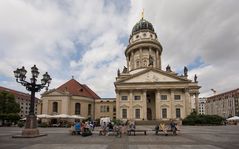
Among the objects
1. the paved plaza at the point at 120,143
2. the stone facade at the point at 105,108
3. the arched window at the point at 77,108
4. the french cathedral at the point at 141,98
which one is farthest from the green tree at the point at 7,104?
the paved plaza at the point at 120,143

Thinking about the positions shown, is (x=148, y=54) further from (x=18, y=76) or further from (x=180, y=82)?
(x=18, y=76)

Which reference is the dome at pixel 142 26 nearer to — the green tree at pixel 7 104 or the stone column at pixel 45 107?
the stone column at pixel 45 107

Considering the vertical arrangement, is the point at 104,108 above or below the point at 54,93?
below

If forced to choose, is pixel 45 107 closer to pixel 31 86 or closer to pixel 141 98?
pixel 141 98

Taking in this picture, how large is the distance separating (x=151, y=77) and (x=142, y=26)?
2629cm

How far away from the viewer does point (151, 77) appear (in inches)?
2325

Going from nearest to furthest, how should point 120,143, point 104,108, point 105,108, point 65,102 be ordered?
1. point 120,143
2. point 65,102
3. point 104,108
4. point 105,108

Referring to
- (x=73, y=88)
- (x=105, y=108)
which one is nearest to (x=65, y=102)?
(x=73, y=88)

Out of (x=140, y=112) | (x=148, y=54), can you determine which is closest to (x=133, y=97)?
(x=140, y=112)

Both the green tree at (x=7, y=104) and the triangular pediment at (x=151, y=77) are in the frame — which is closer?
the green tree at (x=7, y=104)

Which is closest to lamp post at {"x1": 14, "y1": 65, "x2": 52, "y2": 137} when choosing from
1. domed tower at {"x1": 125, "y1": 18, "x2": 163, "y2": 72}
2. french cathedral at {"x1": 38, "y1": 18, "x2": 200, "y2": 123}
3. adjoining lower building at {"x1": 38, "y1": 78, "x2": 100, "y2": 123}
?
french cathedral at {"x1": 38, "y1": 18, "x2": 200, "y2": 123}

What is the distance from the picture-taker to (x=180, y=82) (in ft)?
189

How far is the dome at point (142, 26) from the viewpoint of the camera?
257 ft

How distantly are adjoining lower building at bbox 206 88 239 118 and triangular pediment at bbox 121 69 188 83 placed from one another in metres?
87.6
